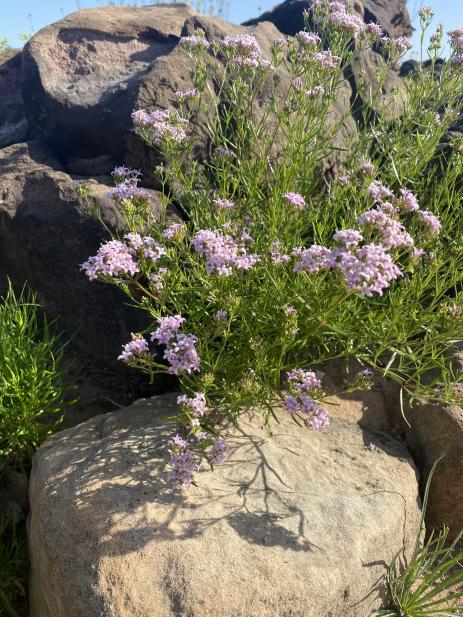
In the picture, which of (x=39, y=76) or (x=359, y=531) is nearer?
(x=359, y=531)

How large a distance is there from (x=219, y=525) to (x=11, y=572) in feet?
4.86

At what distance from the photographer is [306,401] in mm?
2885

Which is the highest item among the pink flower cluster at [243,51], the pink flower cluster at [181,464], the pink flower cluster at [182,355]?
the pink flower cluster at [243,51]

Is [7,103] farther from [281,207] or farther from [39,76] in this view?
[281,207]

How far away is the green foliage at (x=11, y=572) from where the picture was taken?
122 inches

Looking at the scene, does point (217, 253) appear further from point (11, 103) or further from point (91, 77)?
point (11, 103)

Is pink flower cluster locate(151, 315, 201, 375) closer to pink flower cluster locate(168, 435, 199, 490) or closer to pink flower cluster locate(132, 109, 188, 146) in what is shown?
pink flower cluster locate(168, 435, 199, 490)

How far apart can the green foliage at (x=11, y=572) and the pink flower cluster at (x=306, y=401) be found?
1.87m

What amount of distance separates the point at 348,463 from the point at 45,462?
1794 millimetres

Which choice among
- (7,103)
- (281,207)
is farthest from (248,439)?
(7,103)

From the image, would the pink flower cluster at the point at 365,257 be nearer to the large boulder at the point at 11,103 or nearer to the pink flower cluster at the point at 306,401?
the pink flower cluster at the point at 306,401

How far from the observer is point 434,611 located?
2.67 metres

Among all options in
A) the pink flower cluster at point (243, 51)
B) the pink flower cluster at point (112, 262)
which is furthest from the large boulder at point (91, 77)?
the pink flower cluster at point (112, 262)

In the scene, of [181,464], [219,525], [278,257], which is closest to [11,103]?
[278,257]
